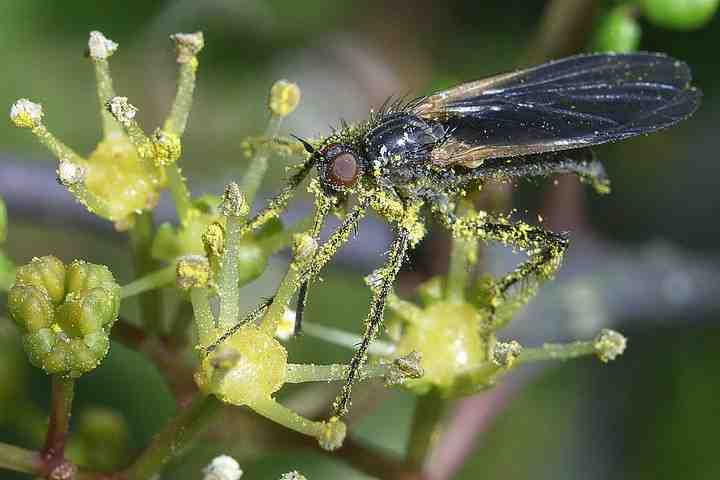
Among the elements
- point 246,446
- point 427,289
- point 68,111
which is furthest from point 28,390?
point 68,111

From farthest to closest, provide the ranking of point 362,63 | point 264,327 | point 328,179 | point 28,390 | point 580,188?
1. point 362,63
2. point 580,188
3. point 28,390
4. point 328,179
5. point 264,327

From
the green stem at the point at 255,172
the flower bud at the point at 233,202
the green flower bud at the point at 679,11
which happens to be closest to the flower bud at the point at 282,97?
the green stem at the point at 255,172

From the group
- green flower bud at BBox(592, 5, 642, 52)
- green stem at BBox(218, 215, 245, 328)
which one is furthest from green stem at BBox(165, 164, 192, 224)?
green flower bud at BBox(592, 5, 642, 52)

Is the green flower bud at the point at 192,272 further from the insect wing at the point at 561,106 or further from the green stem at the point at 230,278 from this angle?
the insect wing at the point at 561,106

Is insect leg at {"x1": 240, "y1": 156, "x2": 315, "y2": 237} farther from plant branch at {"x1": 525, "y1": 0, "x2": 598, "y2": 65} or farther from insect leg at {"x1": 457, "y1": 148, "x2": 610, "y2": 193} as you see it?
plant branch at {"x1": 525, "y1": 0, "x2": 598, "y2": 65}

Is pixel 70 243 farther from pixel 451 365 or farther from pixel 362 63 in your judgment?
pixel 451 365
